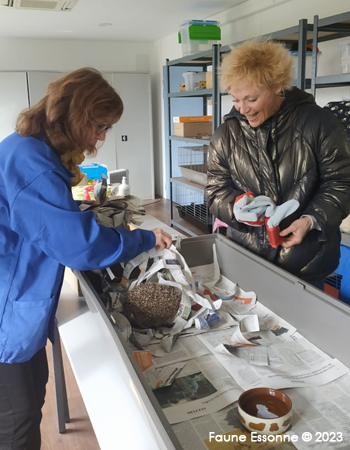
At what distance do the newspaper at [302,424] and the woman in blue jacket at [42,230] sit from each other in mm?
421

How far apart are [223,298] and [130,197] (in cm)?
46

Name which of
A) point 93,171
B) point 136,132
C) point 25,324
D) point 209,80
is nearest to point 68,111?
point 25,324

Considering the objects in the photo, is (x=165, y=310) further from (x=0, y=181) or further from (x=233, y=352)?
(x=0, y=181)

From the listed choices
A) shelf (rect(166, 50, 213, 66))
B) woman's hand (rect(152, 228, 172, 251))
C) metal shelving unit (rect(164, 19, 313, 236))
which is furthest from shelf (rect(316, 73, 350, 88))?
woman's hand (rect(152, 228, 172, 251))

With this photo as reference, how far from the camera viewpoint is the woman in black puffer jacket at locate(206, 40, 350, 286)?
1.35 m

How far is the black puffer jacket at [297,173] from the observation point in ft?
4.46

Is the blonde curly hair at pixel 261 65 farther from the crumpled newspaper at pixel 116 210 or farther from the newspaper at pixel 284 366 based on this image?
the newspaper at pixel 284 366

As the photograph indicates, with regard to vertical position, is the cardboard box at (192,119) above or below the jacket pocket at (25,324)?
above

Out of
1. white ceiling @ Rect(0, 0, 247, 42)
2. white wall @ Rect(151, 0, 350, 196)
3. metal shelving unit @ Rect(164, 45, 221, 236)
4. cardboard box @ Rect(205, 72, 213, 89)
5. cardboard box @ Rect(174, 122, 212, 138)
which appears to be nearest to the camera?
white wall @ Rect(151, 0, 350, 196)

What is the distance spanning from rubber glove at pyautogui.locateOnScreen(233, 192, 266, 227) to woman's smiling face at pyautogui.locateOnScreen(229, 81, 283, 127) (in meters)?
0.27

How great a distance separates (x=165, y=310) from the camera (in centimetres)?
118

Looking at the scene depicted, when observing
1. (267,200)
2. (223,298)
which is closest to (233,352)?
(223,298)

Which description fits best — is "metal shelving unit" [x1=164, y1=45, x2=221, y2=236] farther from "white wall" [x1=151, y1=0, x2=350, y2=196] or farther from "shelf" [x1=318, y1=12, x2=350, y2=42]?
"shelf" [x1=318, y1=12, x2=350, y2=42]

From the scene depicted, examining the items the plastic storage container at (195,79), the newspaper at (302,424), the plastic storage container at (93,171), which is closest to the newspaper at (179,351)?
the newspaper at (302,424)
